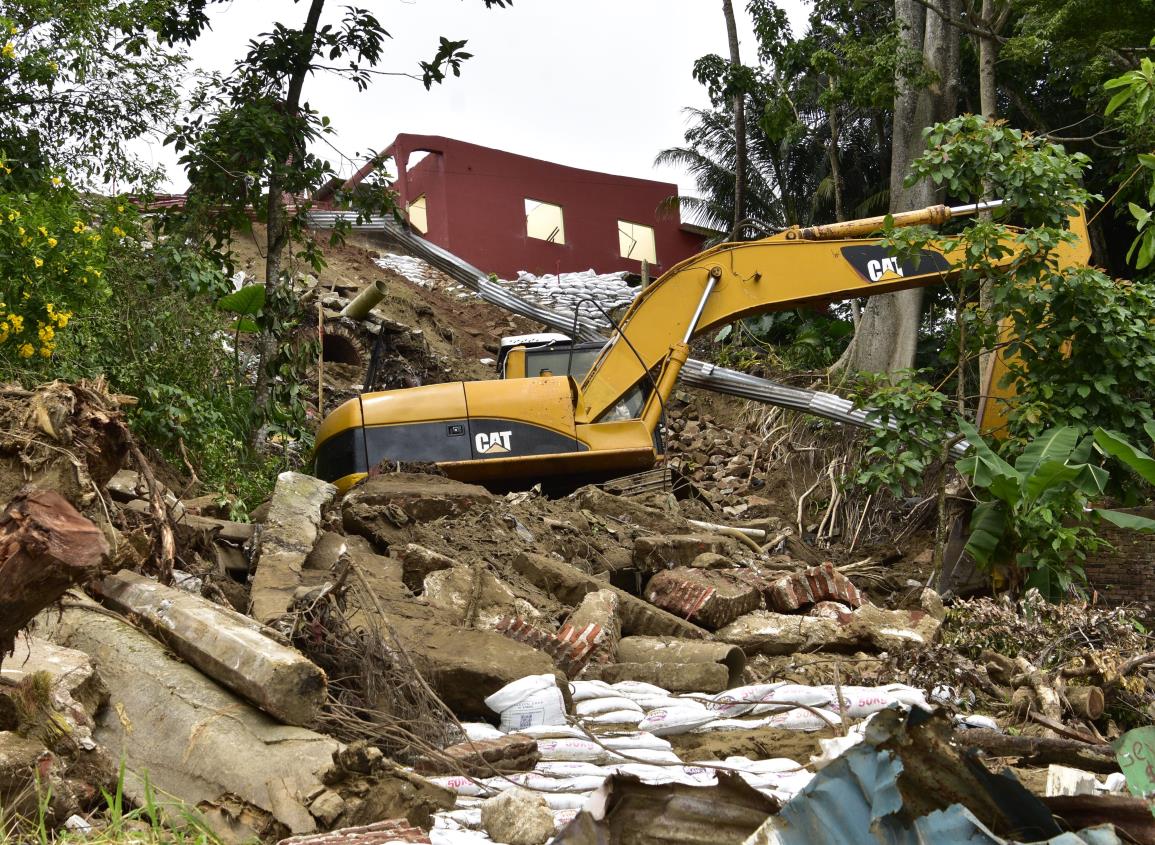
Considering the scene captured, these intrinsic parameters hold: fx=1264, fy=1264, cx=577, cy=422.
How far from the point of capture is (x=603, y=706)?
6.05 m

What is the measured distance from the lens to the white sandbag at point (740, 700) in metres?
6.18

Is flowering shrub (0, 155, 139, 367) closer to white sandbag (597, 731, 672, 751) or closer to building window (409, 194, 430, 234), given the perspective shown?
white sandbag (597, 731, 672, 751)

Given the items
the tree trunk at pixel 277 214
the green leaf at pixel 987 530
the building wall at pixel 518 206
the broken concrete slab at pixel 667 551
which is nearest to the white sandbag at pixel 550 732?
the broken concrete slab at pixel 667 551

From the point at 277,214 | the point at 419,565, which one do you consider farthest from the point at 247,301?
the point at 419,565

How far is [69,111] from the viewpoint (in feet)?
33.6

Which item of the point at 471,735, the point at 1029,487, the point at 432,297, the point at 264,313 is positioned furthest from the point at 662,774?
the point at 432,297

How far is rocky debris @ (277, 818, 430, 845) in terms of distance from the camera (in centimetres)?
373

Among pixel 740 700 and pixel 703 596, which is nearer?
pixel 740 700

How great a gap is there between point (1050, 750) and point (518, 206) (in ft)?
73.6

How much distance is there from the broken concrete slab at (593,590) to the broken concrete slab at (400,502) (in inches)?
37.1

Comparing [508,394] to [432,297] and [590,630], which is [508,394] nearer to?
[590,630]

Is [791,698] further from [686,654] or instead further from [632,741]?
[632,741]

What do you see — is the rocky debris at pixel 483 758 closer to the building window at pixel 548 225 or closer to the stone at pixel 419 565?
the stone at pixel 419 565

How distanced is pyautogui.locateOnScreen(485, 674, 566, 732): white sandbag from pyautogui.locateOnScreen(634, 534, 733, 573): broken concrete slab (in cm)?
338
